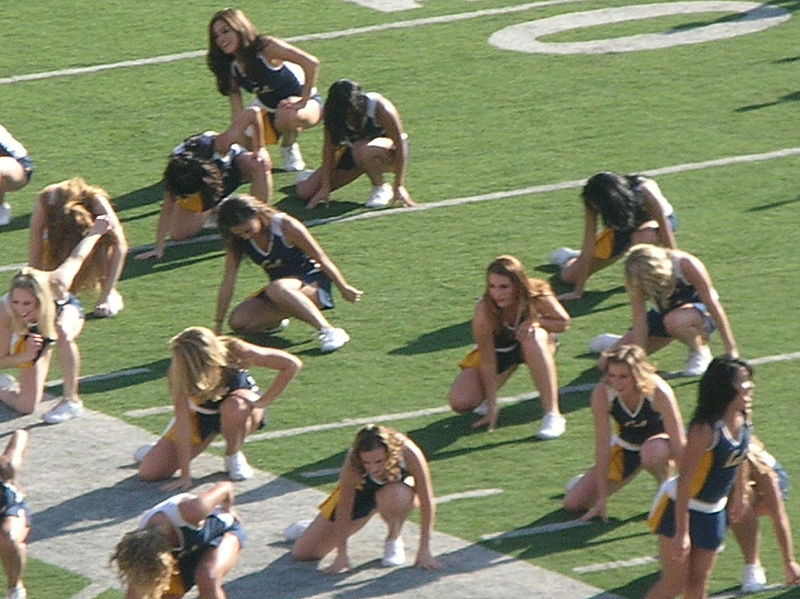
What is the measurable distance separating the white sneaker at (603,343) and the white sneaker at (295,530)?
263 cm

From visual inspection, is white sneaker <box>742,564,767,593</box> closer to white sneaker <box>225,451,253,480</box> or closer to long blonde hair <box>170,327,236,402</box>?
white sneaker <box>225,451,253,480</box>

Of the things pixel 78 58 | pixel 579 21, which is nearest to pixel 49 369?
pixel 78 58

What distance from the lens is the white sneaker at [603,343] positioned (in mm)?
11742

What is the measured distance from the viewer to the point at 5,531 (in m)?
9.38

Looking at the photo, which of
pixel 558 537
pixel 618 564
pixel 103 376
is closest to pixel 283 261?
pixel 103 376

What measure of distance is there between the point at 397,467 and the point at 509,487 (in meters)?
0.96

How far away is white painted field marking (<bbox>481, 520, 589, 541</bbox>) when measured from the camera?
9.73m

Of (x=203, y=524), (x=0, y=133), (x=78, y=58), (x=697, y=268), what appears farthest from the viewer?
(x=78, y=58)

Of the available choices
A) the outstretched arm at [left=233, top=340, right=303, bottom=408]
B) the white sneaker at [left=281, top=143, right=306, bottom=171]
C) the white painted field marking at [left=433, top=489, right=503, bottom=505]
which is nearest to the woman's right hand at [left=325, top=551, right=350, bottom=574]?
the white painted field marking at [left=433, top=489, right=503, bottom=505]

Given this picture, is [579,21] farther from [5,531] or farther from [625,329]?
[5,531]

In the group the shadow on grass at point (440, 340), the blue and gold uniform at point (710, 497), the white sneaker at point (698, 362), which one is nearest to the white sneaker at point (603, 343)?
the white sneaker at point (698, 362)

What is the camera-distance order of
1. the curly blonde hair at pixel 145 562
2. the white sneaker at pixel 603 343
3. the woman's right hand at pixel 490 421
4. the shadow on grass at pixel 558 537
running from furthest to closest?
the white sneaker at pixel 603 343
the woman's right hand at pixel 490 421
the shadow on grass at pixel 558 537
the curly blonde hair at pixel 145 562

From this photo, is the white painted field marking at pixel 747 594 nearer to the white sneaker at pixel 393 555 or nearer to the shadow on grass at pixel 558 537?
the shadow on grass at pixel 558 537

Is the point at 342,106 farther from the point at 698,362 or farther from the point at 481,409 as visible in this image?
the point at 698,362
